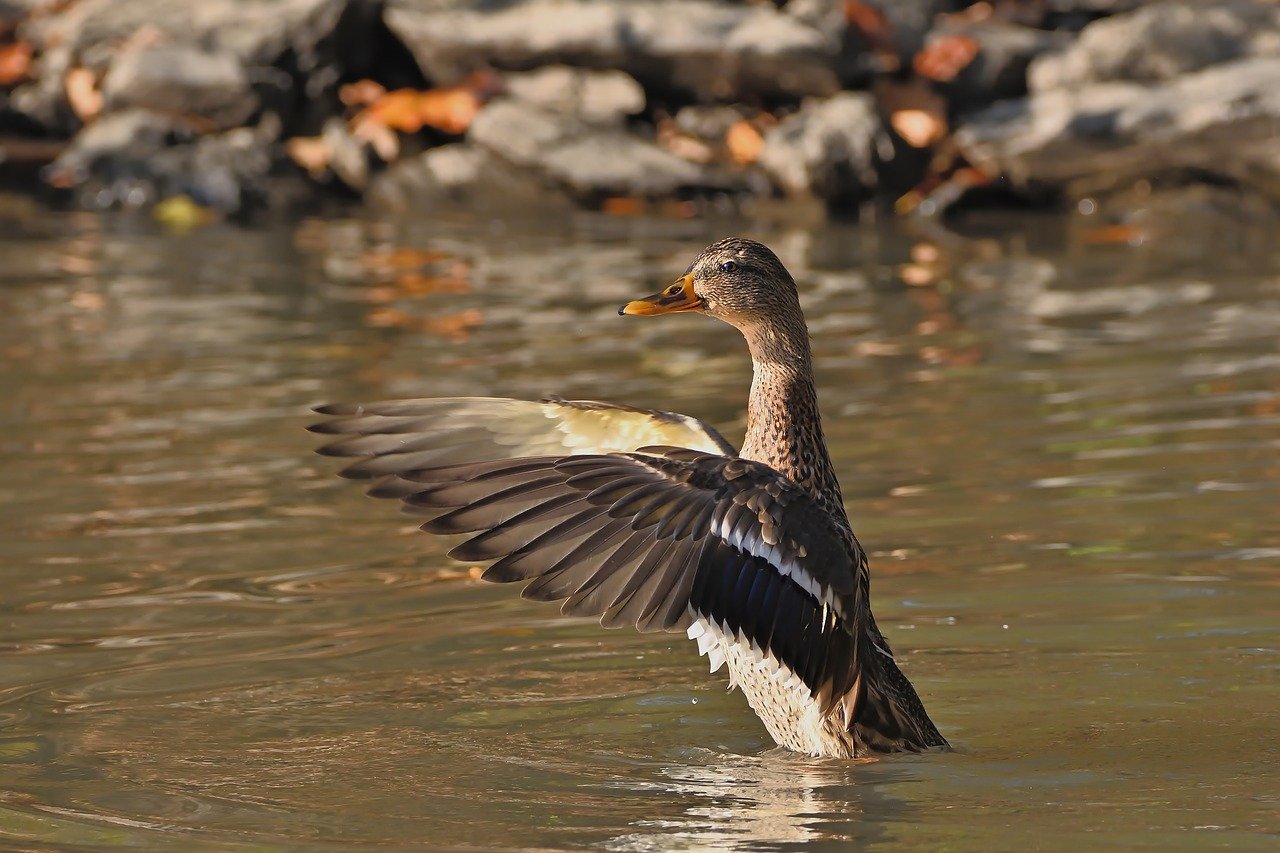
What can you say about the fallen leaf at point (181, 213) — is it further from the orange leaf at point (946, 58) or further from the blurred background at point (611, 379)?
the orange leaf at point (946, 58)

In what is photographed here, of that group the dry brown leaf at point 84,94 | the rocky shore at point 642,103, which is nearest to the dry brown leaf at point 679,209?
the rocky shore at point 642,103

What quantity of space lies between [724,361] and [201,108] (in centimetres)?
802

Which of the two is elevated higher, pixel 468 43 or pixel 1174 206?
pixel 468 43

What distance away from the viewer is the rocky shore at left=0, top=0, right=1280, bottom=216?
15.0 metres

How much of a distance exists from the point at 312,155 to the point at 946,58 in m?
5.34

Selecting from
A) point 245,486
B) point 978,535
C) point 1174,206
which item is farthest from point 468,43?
point 978,535

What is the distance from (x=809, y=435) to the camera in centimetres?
579

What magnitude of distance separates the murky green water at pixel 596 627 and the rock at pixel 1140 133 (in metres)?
1.53

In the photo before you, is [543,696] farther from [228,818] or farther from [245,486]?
[245,486]

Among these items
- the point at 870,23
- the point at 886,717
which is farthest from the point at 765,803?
the point at 870,23

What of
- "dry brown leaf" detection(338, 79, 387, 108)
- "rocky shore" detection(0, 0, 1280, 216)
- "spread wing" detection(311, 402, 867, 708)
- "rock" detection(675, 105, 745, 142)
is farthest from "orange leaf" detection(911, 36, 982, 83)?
"spread wing" detection(311, 402, 867, 708)

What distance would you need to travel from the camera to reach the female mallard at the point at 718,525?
500 cm

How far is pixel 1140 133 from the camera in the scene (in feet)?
47.5

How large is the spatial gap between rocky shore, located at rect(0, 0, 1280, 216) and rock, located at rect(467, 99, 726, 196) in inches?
0.8
